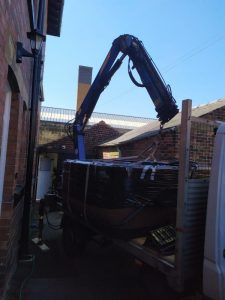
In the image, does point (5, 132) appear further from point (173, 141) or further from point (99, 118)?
point (99, 118)

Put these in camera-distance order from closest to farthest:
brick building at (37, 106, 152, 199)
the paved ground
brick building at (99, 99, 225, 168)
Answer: the paved ground, brick building at (99, 99, 225, 168), brick building at (37, 106, 152, 199)

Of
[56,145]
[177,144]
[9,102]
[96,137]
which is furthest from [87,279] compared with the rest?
[96,137]

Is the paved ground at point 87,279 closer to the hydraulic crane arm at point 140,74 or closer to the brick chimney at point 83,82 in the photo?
the hydraulic crane arm at point 140,74

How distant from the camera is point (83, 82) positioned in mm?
24156

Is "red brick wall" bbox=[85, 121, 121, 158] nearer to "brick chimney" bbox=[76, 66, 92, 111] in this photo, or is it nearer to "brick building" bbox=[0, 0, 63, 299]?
"brick chimney" bbox=[76, 66, 92, 111]

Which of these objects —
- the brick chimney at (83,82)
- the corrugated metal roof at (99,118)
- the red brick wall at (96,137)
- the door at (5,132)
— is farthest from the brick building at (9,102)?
the brick chimney at (83,82)

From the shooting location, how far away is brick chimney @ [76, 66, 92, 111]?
2353 cm

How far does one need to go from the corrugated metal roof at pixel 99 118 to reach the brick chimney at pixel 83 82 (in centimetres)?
107

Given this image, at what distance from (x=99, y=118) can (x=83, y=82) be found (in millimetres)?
2676

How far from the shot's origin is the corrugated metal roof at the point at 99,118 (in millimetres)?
21566

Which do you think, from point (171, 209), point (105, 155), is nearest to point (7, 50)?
point (171, 209)

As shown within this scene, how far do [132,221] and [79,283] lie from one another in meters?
1.75

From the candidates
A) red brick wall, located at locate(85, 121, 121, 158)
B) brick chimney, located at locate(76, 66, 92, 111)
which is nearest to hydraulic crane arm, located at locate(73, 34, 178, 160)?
red brick wall, located at locate(85, 121, 121, 158)

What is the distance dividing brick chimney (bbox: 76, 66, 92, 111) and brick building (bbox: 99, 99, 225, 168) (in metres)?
9.19
